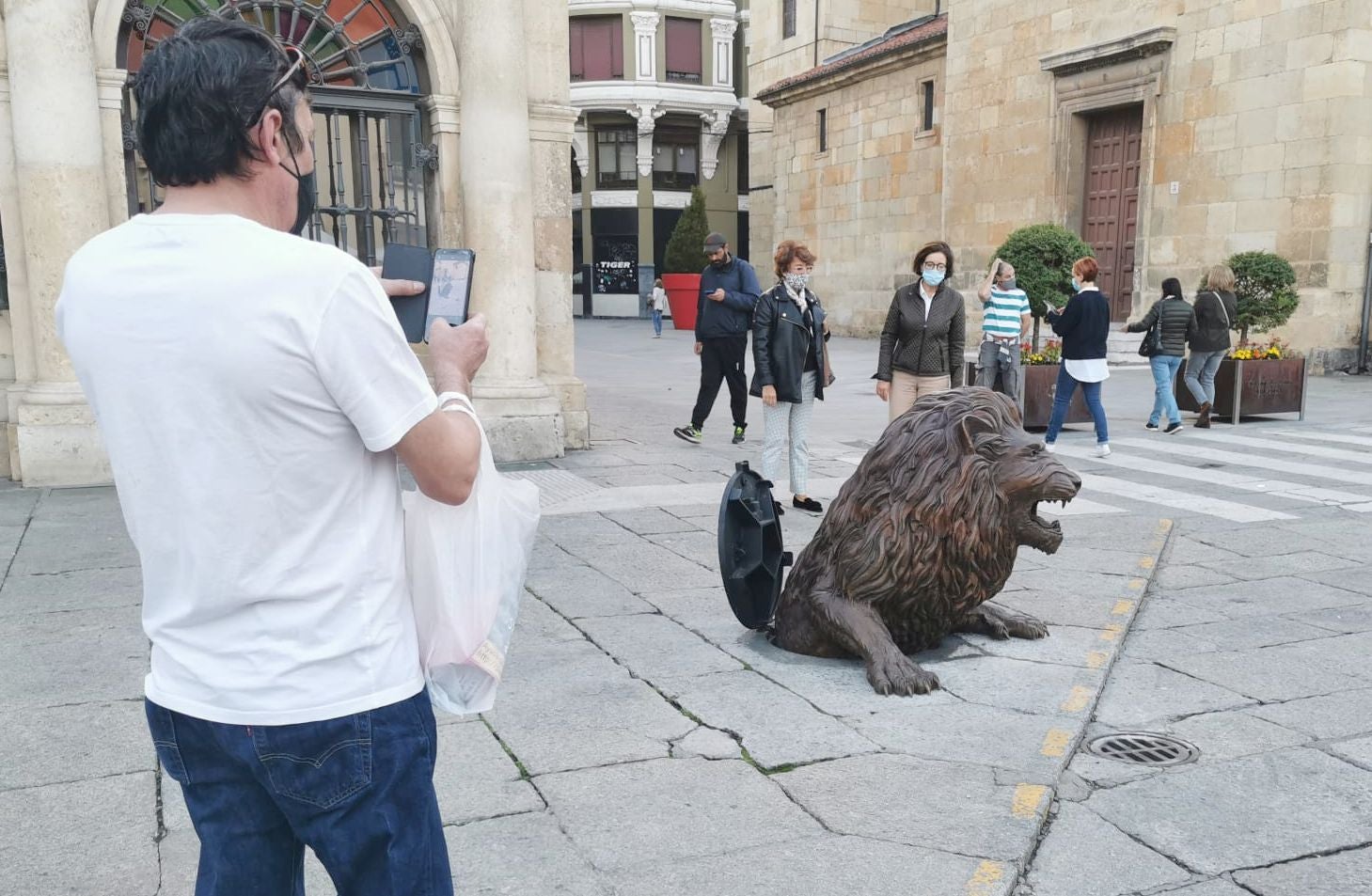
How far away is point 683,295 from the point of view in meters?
29.6

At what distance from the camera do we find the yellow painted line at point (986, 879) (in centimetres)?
269

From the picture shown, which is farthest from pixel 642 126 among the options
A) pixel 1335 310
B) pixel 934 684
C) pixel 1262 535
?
pixel 934 684

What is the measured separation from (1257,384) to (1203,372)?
2.46 ft

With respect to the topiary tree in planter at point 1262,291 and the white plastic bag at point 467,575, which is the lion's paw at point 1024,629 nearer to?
the white plastic bag at point 467,575

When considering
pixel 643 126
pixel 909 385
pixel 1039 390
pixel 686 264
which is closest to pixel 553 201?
pixel 909 385

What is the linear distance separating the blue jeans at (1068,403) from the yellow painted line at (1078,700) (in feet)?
20.5

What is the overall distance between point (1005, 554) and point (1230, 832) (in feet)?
4.27

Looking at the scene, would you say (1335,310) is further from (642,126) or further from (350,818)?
(642,126)

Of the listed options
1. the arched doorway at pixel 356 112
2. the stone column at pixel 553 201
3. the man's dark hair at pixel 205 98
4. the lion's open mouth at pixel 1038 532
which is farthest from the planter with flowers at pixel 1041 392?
the man's dark hair at pixel 205 98

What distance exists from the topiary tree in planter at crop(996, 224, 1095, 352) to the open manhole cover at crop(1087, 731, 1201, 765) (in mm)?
10508

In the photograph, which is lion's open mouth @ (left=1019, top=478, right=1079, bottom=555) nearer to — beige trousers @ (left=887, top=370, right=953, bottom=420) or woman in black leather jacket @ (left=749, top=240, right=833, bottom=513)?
woman in black leather jacket @ (left=749, top=240, right=833, bottom=513)

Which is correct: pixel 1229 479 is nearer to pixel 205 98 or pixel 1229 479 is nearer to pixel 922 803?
pixel 922 803

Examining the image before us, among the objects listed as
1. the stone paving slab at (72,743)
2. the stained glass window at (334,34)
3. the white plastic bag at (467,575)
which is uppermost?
the stained glass window at (334,34)

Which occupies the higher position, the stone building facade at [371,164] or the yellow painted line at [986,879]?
the stone building facade at [371,164]
